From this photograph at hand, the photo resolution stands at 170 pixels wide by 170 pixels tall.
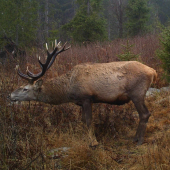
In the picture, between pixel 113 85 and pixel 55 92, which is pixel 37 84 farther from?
pixel 113 85

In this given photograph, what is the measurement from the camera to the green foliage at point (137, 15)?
21.5 m

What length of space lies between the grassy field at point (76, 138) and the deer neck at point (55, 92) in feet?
1.18

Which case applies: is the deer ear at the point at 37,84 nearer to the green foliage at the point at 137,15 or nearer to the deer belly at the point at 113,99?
the deer belly at the point at 113,99

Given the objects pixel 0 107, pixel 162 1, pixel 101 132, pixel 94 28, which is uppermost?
pixel 162 1

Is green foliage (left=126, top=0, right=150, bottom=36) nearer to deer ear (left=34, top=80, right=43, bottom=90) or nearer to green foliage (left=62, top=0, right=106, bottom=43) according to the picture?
green foliage (left=62, top=0, right=106, bottom=43)

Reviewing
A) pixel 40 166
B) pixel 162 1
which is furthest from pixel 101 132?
pixel 162 1

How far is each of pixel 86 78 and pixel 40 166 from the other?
88.9 inches

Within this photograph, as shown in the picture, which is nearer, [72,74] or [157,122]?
[72,74]

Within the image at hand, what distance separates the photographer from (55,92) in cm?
517

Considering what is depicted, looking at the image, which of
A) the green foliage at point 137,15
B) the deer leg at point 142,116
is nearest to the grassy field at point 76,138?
the deer leg at point 142,116

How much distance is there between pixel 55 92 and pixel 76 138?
1.25 meters

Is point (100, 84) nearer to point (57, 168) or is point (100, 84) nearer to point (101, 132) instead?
point (101, 132)

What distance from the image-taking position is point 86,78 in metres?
4.79

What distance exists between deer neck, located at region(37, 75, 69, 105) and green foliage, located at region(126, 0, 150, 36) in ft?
57.8
